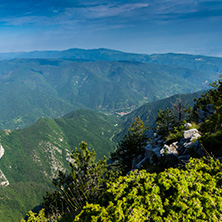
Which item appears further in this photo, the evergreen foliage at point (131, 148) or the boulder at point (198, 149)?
the evergreen foliage at point (131, 148)

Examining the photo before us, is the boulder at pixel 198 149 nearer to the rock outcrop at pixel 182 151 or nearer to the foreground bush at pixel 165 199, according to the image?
the rock outcrop at pixel 182 151

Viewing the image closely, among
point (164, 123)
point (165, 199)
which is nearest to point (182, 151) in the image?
point (165, 199)

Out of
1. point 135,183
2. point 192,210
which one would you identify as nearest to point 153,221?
point 192,210

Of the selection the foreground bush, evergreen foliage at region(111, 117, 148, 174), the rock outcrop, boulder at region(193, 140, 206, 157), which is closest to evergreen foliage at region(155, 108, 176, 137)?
evergreen foliage at region(111, 117, 148, 174)

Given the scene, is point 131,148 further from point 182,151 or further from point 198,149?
point 198,149

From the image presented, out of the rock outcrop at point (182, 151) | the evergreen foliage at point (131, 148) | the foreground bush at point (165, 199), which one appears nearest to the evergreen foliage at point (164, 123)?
the evergreen foliage at point (131, 148)

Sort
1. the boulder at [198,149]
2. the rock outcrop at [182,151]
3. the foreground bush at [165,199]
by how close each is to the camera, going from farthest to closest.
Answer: the rock outcrop at [182,151]
the boulder at [198,149]
the foreground bush at [165,199]

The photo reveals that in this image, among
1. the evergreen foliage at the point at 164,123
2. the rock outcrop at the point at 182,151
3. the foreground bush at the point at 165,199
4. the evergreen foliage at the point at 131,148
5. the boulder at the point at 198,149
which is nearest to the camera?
the foreground bush at the point at 165,199

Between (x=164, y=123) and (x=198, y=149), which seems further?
(x=164, y=123)
